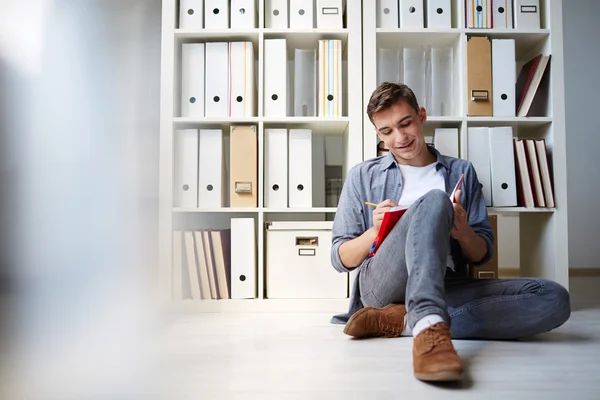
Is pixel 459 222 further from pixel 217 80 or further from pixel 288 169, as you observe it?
pixel 217 80

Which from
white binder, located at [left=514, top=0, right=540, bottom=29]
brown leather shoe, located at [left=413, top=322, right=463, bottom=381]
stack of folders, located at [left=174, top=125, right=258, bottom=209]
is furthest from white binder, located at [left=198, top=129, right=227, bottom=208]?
white binder, located at [left=514, top=0, right=540, bottom=29]

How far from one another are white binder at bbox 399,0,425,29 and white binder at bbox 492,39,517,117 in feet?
1.19

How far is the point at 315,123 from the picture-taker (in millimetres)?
2363

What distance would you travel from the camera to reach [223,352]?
1.53 meters

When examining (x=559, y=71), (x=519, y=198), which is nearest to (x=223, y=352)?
(x=519, y=198)

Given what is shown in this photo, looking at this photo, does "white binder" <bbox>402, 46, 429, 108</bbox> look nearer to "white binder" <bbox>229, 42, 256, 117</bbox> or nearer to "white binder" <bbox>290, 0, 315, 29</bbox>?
"white binder" <bbox>290, 0, 315, 29</bbox>

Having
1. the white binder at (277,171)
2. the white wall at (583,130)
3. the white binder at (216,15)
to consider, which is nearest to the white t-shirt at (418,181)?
the white binder at (277,171)

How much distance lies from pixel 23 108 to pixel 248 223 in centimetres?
107

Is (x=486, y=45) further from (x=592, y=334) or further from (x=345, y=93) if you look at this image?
(x=592, y=334)

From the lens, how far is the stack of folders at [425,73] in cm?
228

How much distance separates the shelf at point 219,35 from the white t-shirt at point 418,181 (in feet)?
3.18

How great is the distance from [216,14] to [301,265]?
1.18m

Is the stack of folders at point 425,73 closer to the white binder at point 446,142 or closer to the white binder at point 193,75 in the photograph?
the white binder at point 446,142

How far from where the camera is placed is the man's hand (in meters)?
1.53
